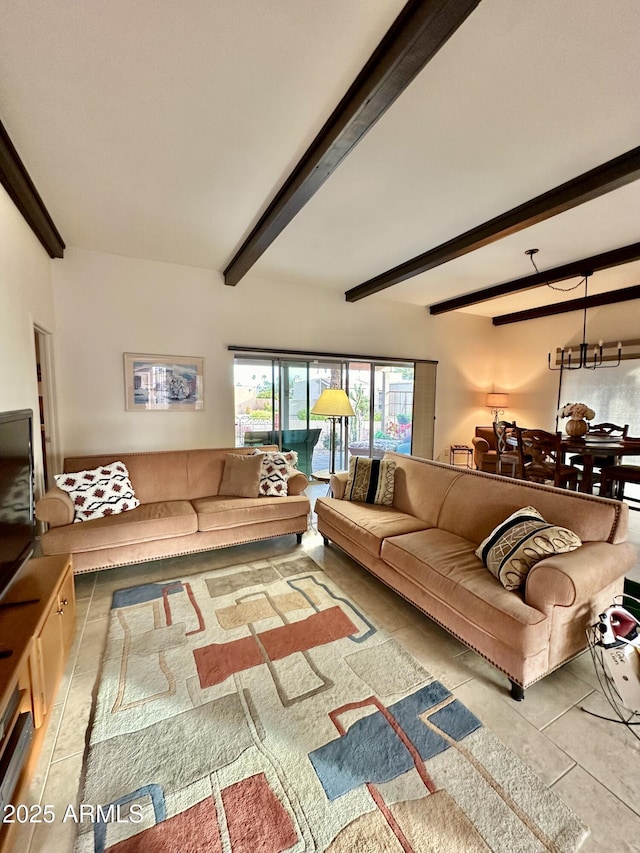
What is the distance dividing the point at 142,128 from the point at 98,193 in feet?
2.94

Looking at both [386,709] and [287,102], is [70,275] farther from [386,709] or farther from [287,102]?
[386,709]

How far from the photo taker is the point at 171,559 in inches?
120

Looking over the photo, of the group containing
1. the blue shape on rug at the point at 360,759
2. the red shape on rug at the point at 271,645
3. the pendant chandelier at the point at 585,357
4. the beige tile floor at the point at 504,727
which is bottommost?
the beige tile floor at the point at 504,727

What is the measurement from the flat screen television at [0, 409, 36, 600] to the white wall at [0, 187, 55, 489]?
524 millimetres

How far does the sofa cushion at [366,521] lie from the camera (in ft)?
8.26

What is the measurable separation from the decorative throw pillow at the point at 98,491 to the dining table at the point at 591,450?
4068mm

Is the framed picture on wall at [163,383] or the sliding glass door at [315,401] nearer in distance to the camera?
the framed picture on wall at [163,383]

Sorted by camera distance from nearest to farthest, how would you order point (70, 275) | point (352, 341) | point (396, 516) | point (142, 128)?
point (142, 128) → point (396, 516) → point (70, 275) → point (352, 341)

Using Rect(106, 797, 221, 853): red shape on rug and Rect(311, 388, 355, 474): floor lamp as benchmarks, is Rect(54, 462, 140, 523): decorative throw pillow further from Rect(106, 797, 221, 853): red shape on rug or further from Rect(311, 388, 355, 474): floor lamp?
Rect(106, 797, 221, 853): red shape on rug

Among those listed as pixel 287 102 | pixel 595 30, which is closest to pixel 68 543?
pixel 287 102

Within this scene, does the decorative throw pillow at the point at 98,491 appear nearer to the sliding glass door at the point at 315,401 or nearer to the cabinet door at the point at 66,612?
the cabinet door at the point at 66,612

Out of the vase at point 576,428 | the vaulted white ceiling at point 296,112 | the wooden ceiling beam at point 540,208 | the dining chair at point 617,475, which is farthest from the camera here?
the vase at point 576,428

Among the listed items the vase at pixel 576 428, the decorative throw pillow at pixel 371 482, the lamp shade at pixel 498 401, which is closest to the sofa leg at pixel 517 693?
the decorative throw pillow at pixel 371 482

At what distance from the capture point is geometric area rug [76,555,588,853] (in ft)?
3.76
